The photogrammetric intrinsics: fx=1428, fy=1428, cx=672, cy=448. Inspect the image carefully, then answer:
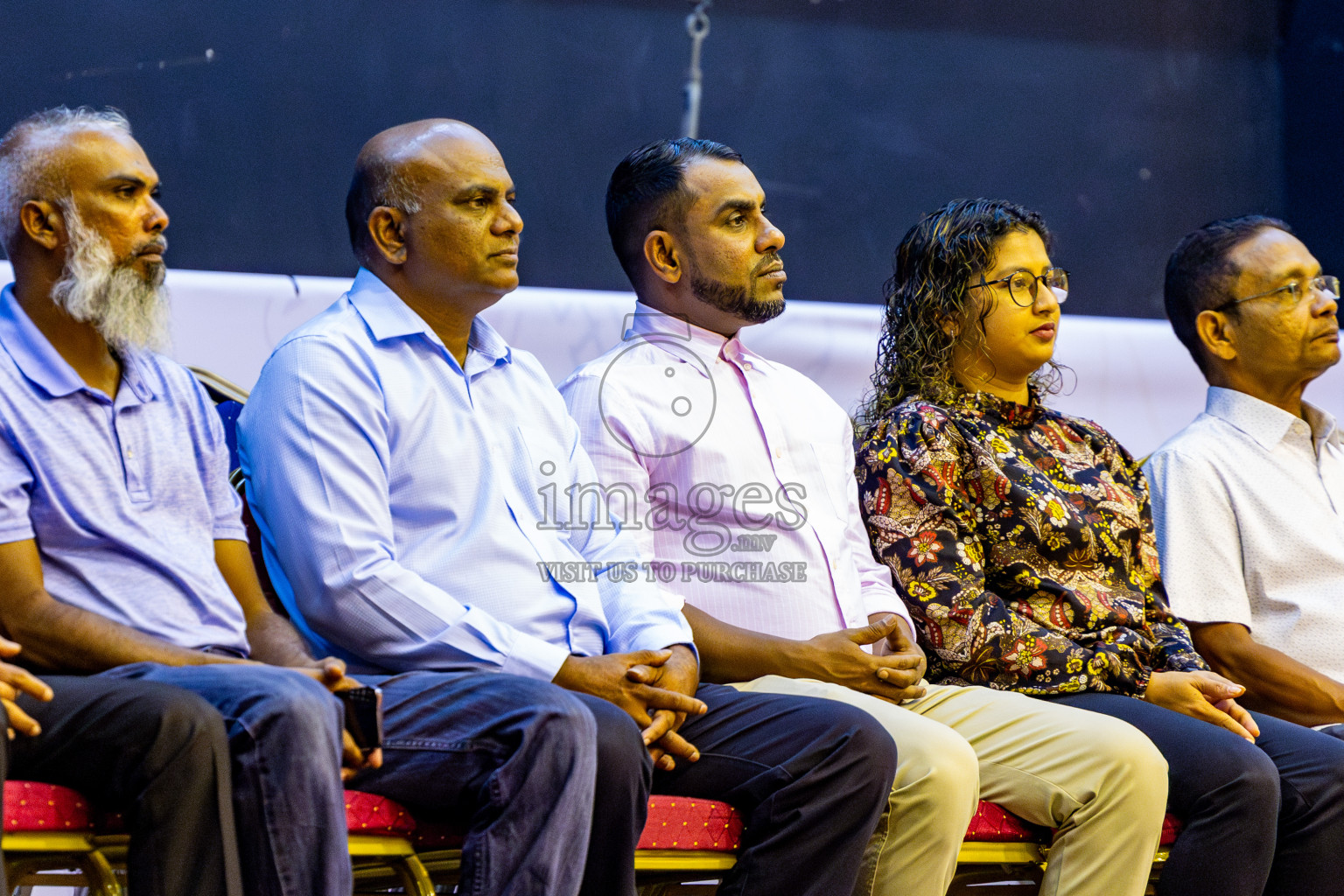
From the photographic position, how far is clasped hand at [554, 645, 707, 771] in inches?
87.3

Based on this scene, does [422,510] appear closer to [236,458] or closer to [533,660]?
[533,660]

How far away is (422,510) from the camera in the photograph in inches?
92.6

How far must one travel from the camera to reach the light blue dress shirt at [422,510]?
7.22 feet

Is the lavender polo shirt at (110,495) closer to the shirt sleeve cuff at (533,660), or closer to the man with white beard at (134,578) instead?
the man with white beard at (134,578)

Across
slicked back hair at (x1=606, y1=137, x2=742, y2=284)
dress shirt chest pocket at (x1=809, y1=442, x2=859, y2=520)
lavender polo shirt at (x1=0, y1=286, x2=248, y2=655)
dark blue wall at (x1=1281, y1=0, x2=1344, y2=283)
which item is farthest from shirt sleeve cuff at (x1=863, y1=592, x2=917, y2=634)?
dark blue wall at (x1=1281, y1=0, x2=1344, y2=283)

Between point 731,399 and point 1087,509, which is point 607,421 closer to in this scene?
point 731,399

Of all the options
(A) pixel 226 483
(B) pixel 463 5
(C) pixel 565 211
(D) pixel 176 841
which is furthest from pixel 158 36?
(D) pixel 176 841

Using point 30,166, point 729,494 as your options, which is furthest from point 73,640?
point 729,494

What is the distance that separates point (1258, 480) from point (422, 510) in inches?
76.0

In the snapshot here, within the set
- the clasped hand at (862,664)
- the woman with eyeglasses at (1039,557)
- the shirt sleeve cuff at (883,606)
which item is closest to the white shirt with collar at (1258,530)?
the woman with eyeglasses at (1039,557)

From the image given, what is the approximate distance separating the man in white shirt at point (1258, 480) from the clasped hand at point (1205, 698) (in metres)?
0.32

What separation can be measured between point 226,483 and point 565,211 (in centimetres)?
164

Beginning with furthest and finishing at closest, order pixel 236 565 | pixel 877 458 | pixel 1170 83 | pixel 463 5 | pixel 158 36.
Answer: pixel 1170 83, pixel 463 5, pixel 158 36, pixel 877 458, pixel 236 565

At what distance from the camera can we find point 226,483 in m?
2.31
